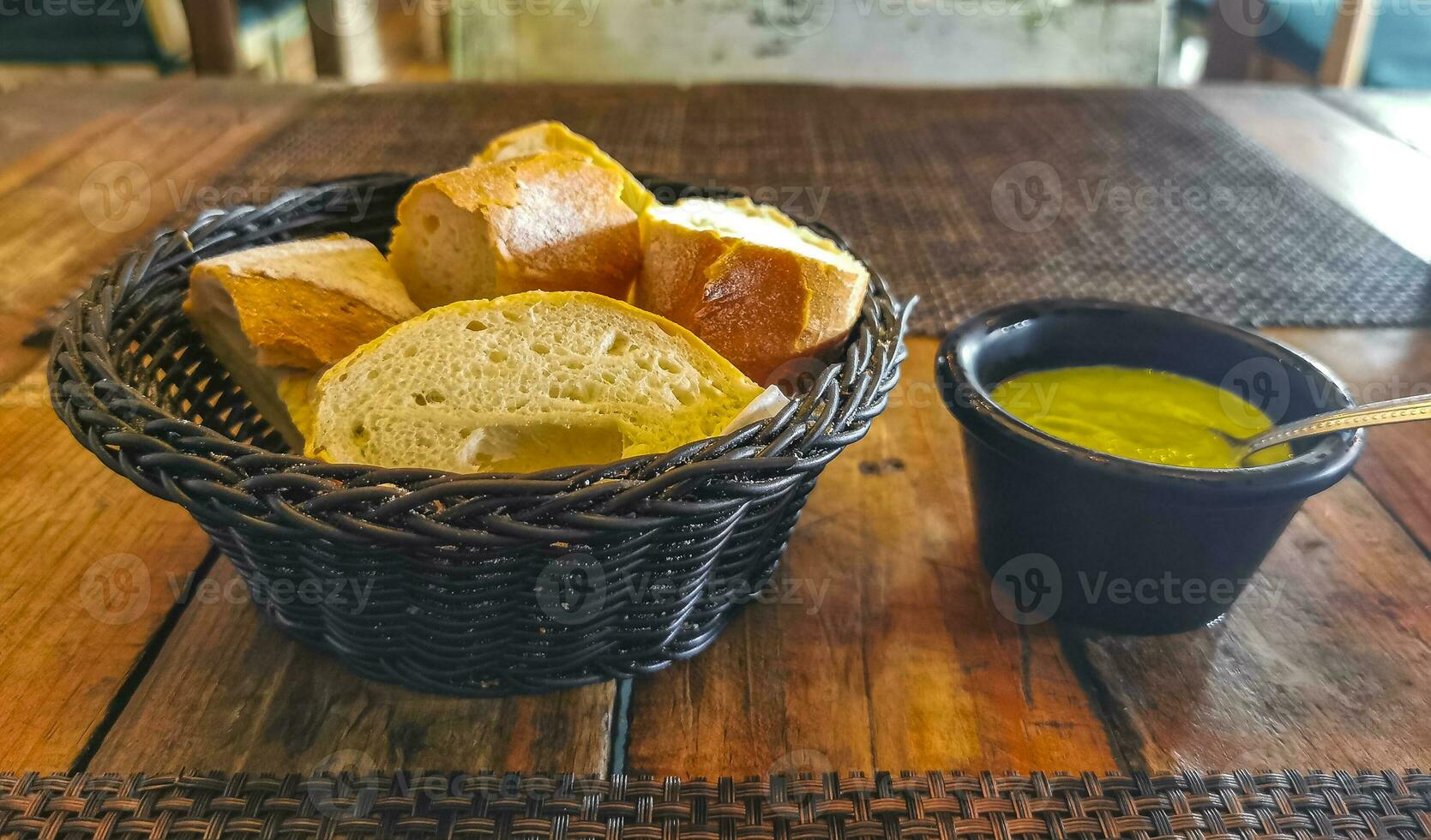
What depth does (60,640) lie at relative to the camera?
2.28 feet

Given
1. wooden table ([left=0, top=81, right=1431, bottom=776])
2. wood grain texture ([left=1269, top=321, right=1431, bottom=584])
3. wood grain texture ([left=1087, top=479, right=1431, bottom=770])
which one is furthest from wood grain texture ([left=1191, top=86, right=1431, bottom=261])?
wood grain texture ([left=1087, top=479, right=1431, bottom=770])

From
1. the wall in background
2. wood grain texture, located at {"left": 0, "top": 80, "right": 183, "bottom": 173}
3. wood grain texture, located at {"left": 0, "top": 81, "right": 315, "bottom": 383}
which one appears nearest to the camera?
wood grain texture, located at {"left": 0, "top": 81, "right": 315, "bottom": 383}

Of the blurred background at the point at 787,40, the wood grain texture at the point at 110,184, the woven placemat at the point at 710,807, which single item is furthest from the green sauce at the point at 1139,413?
the blurred background at the point at 787,40

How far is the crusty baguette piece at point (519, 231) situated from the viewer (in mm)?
791

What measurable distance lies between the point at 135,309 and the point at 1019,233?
1.18 meters

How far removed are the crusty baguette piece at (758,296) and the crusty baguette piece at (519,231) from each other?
7 centimetres

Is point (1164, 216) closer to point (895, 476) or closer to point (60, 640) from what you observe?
point (895, 476)

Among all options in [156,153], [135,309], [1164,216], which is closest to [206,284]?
[135,309]

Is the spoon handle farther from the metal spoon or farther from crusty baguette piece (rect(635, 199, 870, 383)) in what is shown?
crusty baguette piece (rect(635, 199, 870, 383))

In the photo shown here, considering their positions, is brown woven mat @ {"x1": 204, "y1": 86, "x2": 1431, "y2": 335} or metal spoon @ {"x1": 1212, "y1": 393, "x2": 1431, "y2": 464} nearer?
metal spoon @ {"x1": 1212, "y1": 393, "x2": 1431, "y2": 464}

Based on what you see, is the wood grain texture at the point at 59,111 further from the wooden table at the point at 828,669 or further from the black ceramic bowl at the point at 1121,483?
the black ceramic bowl at the point at 1121,483

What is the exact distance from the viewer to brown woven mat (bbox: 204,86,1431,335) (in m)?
1.25

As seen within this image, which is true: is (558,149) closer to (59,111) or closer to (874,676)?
(874,676)

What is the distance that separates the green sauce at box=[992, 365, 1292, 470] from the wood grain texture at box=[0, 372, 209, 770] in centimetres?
71
